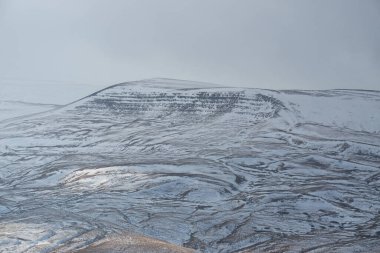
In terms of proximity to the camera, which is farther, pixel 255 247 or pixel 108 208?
pixel 108 208

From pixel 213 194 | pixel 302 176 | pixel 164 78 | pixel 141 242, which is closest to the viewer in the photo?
pixel 141 242

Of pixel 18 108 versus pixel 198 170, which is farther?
pixel 18 108

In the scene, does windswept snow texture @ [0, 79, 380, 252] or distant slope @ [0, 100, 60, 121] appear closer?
windswept snow texture @ [0, 79, 380, 252]

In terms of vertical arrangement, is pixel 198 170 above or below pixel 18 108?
above

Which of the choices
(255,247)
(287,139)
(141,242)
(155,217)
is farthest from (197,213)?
(287,139)

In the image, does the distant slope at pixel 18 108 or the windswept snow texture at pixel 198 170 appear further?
the distant slope at pixel 18 108

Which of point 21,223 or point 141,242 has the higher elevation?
point 141,242

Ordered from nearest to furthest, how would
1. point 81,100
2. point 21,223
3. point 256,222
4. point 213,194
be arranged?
point 21,223
point 256,222
point 213,194
point 81,100

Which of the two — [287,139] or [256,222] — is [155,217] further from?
[287,139]
